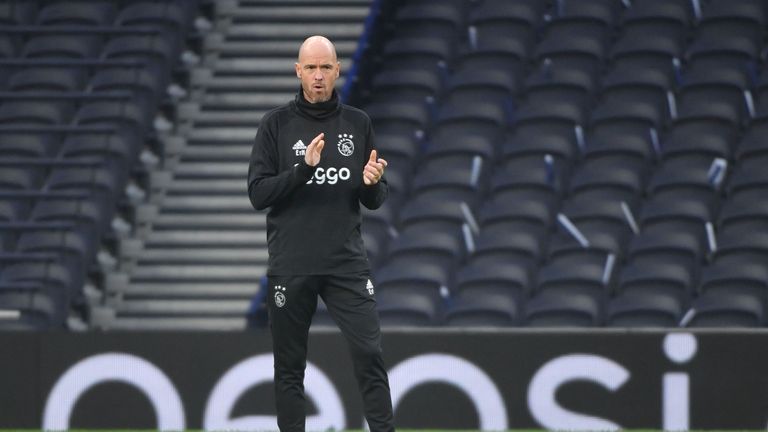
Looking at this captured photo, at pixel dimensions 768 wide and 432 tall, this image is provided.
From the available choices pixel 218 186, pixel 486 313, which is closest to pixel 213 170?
pixel 218 186

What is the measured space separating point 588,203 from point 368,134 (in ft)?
18.7

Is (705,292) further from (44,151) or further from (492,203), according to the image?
(44,151)

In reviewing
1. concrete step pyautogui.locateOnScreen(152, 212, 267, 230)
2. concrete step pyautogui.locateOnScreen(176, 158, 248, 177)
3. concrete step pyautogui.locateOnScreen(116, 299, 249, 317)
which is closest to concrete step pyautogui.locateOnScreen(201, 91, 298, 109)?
concrete step pyautogui.locateOnScreen(176, 158, 248, 177)

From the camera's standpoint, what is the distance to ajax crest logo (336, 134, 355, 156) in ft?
18.7

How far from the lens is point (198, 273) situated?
38.3 ft

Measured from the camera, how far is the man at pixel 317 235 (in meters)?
5.62

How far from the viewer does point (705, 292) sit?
10.5 meters

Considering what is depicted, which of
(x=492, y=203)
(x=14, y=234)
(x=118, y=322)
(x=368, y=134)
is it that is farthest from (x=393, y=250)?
(x=368, y=134)

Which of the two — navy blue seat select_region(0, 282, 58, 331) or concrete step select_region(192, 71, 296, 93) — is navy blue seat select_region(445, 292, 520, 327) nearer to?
navy blue seat select_region(0, 282, 58, 331)

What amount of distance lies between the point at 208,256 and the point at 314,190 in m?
6.23

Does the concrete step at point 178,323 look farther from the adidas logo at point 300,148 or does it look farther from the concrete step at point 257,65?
the adidas logo at point 300,148

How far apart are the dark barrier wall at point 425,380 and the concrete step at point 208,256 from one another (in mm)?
2992

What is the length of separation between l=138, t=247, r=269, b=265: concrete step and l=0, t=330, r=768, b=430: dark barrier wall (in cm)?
299

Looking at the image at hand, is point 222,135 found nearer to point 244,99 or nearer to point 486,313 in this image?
point 244,99
